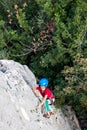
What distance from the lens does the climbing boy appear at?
31.7 feet

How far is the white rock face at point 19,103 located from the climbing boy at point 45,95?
0.17 meters

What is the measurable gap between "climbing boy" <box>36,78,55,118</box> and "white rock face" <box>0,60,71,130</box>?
0.54 feet

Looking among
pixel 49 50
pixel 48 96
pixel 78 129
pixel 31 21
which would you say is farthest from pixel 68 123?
pixel 31 21

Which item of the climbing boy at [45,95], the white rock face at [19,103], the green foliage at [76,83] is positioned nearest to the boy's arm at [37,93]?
the climbing boy at [45,95]

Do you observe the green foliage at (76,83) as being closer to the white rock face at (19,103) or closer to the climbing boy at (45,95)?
the white rock face at (19,103)

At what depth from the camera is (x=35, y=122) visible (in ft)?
29.5

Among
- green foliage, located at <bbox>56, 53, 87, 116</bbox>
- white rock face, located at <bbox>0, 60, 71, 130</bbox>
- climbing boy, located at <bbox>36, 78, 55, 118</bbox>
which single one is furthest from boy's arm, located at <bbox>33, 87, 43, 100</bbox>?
green foliage, located at <bbox>56, 53, 87, 116</bbox>

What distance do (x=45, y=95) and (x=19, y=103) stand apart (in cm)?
122

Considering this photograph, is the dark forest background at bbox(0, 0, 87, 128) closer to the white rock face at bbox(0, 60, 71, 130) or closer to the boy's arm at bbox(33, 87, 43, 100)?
the boy's arm at bbox(33, 87, 43, 100)

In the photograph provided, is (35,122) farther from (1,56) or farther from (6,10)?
(6,10)

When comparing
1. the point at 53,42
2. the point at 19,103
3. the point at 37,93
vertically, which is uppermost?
the point at 19,103

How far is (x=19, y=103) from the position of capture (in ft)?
28.6

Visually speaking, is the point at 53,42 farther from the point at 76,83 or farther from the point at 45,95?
the point at 45,95

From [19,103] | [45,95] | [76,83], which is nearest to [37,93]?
[45,95]
